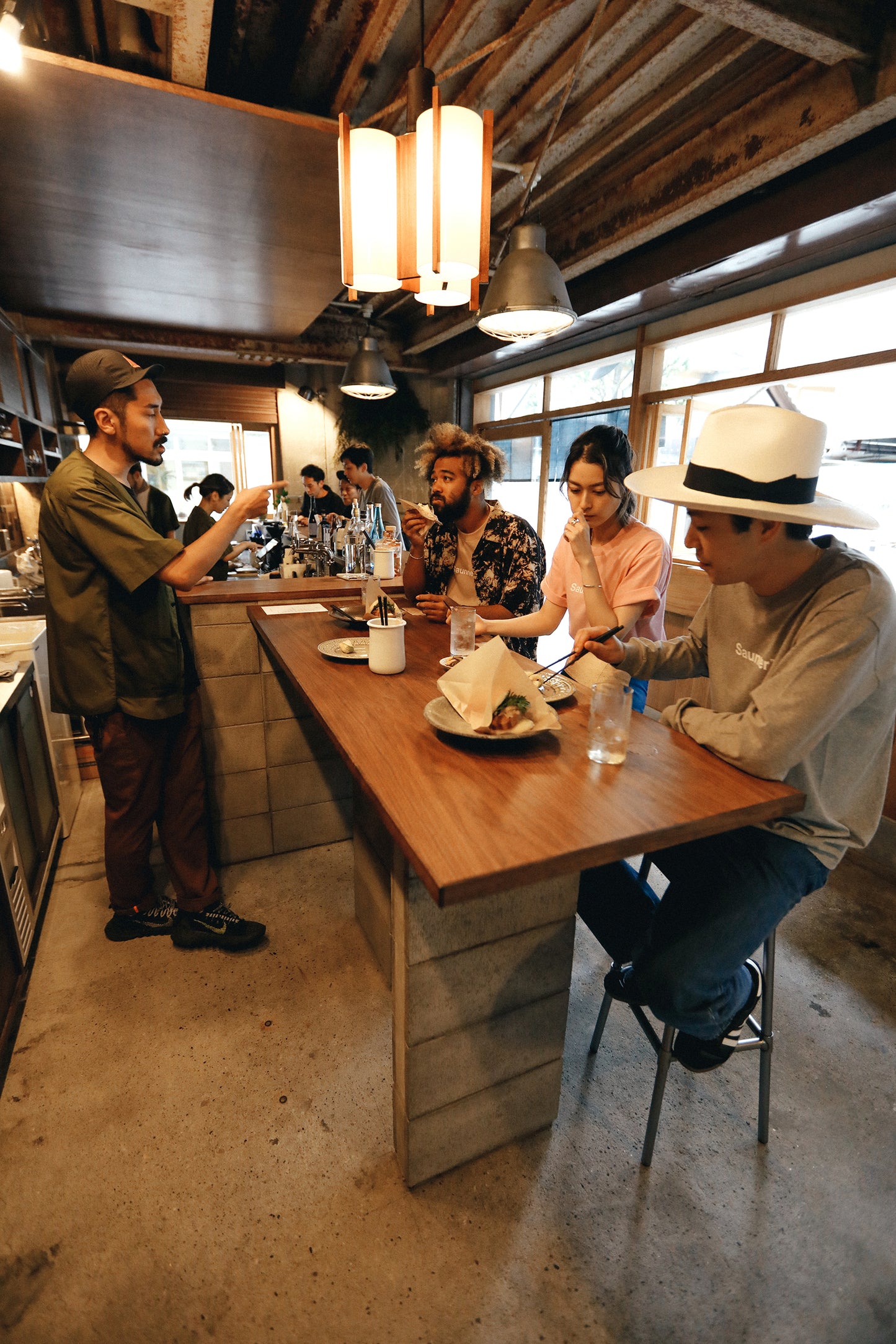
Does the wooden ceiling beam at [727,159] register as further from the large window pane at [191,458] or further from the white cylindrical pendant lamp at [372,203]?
the large window pane at [191,458]

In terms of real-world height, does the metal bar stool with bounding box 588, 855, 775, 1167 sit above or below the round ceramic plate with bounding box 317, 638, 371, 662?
below

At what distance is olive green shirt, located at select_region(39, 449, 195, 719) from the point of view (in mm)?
1770

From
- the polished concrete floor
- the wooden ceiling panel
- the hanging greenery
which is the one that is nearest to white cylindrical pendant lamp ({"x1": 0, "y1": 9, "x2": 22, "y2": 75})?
the wooden ceiling panel

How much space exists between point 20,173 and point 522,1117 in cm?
402

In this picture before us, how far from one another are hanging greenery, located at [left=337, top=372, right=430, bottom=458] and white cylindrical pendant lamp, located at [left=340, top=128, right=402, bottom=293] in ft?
19.2

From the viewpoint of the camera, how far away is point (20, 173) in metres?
2.67

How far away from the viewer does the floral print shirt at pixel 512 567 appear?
2396mm

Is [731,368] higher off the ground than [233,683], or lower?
higher

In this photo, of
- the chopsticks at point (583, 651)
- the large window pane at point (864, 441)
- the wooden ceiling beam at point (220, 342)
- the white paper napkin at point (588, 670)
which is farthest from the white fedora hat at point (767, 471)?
the wooden ceiling beam at point (220, 342)

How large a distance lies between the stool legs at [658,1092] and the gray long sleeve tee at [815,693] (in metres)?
0.54

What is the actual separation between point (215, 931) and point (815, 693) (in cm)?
204

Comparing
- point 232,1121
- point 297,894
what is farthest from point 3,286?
point 232,1121

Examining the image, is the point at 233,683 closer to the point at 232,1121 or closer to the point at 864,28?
the point at 232,1121

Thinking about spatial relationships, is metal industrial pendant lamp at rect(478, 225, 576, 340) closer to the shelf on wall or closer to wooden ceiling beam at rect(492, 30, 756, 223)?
wooden ceiling beam at rect(492, 30, 756, 223)
